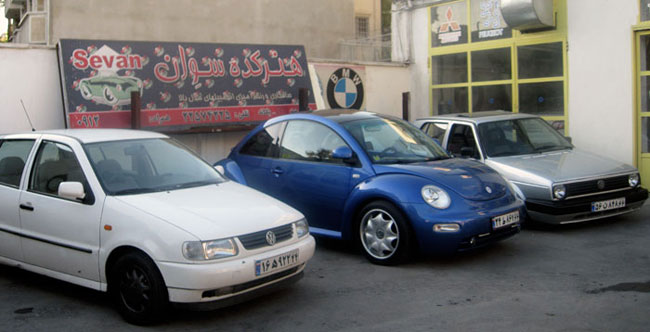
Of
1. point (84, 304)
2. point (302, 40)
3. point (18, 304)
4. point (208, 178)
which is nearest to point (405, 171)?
point (208, 178)

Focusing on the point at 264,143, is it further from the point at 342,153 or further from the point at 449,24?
the point at 449,24

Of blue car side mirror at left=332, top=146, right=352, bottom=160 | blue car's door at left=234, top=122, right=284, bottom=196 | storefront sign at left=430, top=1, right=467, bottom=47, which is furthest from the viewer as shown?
storefront sign at left=430, top=1, right=467, bottom=47

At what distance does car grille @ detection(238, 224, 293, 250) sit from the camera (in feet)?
16.4

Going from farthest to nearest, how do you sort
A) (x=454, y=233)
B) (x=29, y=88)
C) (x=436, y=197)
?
(x=29, y=88) → (x=436, y=197) → (x=454, y=233)

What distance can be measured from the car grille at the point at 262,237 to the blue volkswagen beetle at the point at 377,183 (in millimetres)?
330

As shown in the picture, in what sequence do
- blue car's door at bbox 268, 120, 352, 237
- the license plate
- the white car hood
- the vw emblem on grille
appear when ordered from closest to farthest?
1. the white car hood
2. the vw emblem on grille
3. the license plate
4. blue car's door at bbox 268, 120, 352, 237

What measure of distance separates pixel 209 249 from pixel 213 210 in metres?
0.49

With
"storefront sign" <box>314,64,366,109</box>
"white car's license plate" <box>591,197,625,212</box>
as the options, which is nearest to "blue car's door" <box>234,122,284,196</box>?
"white car's license plate" <box>591,197,625,212</box>

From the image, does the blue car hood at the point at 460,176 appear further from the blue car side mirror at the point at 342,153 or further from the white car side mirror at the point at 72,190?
the white car side mirror at the point at 72,190

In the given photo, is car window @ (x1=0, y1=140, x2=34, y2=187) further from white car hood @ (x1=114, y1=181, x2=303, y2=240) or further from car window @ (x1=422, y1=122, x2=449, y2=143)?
car window @ (x1=422, y1=122, x2=449, y2=143)

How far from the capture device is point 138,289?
16.2 ft

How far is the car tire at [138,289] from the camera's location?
480cm

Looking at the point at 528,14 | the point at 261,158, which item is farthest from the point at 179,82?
the point at 528,14

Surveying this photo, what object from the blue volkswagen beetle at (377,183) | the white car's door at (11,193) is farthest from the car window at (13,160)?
the blue volkswagen beetle at (377,183)
